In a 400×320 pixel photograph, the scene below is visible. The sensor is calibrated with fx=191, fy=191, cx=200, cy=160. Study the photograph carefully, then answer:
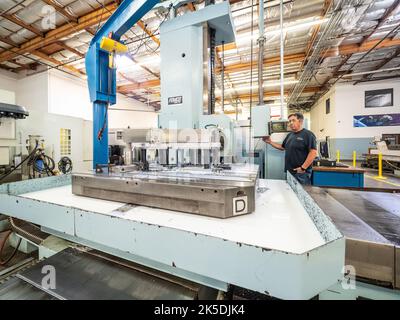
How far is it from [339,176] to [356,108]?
541cm

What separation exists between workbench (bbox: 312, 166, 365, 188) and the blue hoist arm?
9.60 ft

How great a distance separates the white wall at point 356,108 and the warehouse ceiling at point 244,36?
0.92 meters

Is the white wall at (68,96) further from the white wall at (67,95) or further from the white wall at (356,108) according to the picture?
the white wall at (356,108)

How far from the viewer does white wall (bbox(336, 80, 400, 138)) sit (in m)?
6.26

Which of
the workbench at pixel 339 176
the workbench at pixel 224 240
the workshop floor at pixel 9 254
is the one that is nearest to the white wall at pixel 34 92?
the workshop floor at pixel 9 254

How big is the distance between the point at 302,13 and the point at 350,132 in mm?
5245

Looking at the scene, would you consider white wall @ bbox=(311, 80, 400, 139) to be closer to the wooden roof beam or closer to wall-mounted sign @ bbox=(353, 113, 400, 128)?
wall-mounted sign @ bbox=(353, 113, 400, 128)

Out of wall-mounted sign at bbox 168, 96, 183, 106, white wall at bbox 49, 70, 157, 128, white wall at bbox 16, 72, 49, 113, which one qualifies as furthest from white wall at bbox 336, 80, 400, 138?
white wall at bbox 16, 72, 49, 113

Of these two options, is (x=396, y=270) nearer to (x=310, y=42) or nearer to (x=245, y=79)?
Result: (x=310, y=42)

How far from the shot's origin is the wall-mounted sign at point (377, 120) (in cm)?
618

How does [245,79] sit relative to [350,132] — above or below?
above
